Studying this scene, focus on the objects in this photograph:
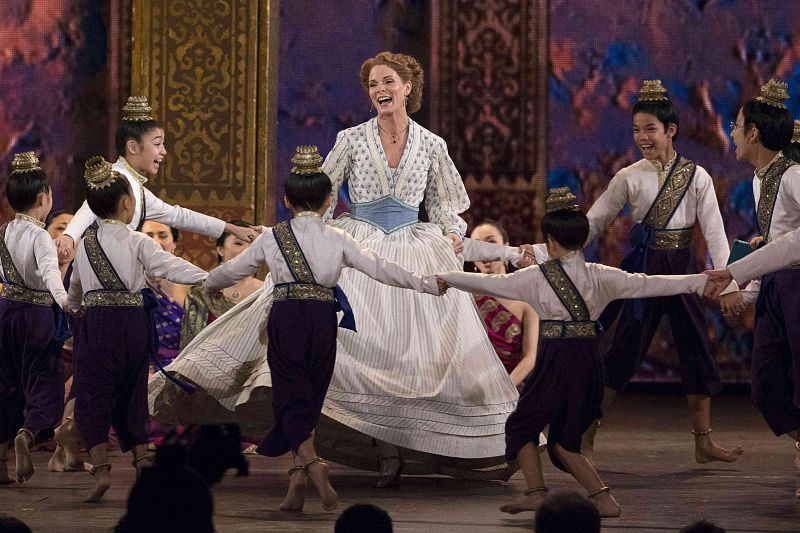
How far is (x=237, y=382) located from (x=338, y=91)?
13.7ft

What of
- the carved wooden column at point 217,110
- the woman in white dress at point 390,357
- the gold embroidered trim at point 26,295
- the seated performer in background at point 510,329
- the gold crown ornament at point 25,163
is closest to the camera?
the woman in white dress at point 390,357

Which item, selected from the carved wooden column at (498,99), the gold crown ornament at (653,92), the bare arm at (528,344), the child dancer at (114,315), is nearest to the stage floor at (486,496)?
the child dancer at (114,315)

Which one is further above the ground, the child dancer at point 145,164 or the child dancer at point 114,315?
the child dancer at point 145,164

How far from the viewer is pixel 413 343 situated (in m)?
4.95

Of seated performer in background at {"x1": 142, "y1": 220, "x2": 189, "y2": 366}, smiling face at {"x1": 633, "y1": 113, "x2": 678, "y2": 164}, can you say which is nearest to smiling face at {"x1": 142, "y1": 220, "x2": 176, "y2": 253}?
seated performer in background at {"x1": 142, "y1": 220, "x2": 189, "y2": 366}

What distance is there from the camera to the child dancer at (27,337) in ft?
16.2

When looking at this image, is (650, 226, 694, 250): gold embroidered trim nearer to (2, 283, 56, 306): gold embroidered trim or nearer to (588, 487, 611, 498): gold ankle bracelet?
(588, 487, 611, 498): gold ankle bracelet

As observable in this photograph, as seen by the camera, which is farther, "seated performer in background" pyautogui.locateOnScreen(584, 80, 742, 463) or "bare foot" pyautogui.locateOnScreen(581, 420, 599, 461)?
"seated performer in background" pyautogui.locateOnScreen(584, 80, 742, 463)

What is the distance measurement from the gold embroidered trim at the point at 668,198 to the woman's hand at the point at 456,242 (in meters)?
0.73

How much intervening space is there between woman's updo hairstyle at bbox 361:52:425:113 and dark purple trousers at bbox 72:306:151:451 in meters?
1.39

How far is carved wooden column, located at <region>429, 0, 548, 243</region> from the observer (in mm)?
8406

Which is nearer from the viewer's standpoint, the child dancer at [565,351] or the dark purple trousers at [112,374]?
the child dancer at [565,351]

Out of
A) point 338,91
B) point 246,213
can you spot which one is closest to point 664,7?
point 338,91

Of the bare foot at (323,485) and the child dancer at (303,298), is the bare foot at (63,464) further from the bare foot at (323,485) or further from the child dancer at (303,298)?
the bare foot at (323,485)
